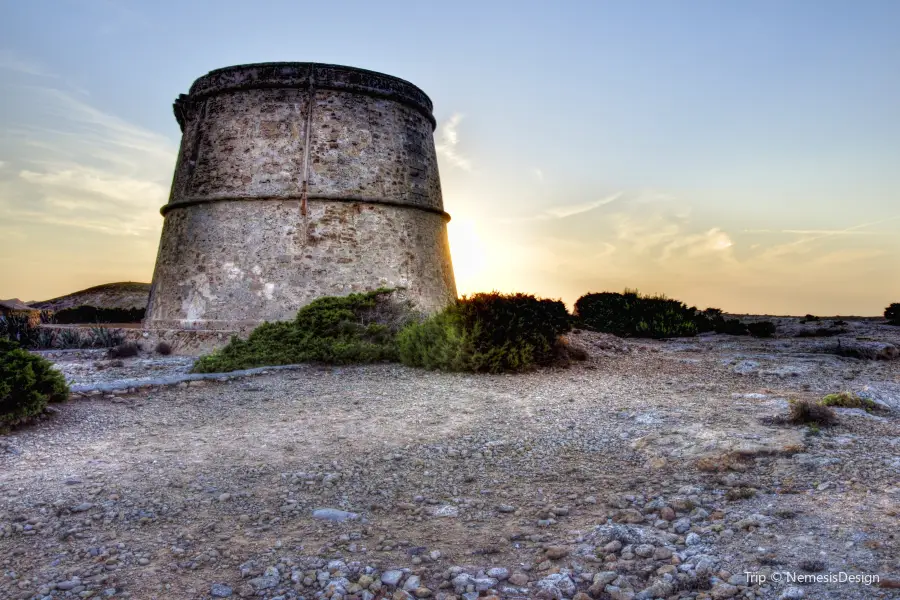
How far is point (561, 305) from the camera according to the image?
1003cm

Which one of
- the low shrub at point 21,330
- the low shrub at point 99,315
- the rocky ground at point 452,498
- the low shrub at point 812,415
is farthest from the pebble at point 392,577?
the low shrub at point 99,315

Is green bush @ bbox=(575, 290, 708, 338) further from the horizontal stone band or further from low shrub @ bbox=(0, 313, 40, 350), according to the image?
low shrub @ bbox=(0, 313, 40, 350)

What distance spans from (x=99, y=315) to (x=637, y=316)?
18146 mm

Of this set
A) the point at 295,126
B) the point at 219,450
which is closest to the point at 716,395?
the point at 219,450

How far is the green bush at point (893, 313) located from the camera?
1694 centimetres

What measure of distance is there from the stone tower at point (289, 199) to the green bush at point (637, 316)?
5652mm

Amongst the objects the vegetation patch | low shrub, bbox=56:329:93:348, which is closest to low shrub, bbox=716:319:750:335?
the vegetation patch

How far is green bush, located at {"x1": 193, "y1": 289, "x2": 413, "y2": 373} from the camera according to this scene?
9.84 m

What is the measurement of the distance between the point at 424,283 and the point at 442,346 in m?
4.12

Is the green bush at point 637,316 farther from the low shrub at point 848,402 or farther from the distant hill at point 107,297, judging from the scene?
the distant hill at point 107,297

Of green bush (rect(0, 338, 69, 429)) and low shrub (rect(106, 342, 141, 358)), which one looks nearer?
green bush (rect(0, 338, 69, 429))

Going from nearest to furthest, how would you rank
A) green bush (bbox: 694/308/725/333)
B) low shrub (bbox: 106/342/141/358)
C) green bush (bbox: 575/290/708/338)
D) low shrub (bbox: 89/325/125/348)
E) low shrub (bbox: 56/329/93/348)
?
low shrub (bbox: 106/342/141/358)
low shrub (bbox: 89/325/125/348)
low shrub (bbox: 56/329/93/348)
green bush (bbox: 575/290/708/338)
green bush (bbox: 694/308/725/333)

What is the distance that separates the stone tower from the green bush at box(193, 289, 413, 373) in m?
0.91

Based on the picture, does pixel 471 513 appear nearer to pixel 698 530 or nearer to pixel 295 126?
pixel 698 530
